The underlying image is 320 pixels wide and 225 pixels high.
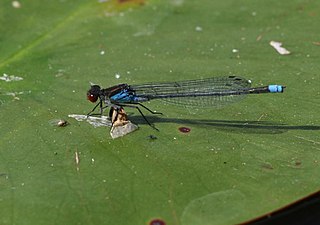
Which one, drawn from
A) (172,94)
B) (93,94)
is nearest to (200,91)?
(172,94)

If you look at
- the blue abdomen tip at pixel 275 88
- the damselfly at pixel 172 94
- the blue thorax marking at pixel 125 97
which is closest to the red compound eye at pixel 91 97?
the damselfly at pixel 172 94

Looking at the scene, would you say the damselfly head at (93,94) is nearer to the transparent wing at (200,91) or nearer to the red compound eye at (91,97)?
the red compound eye at (91,97)

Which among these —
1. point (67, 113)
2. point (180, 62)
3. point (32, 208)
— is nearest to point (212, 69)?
point (180, 62)

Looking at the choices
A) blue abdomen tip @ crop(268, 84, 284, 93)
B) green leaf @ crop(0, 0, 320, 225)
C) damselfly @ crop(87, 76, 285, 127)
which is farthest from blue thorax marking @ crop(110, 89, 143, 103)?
blue abdomen tip @ crop(268, 84, 284, 93)

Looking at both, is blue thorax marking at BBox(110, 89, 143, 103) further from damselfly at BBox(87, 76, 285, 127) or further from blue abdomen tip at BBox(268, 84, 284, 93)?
blue abdomen tip at BBox(268, 84, 284, 93)

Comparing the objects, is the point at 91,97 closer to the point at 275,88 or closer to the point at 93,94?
the point at 93,94

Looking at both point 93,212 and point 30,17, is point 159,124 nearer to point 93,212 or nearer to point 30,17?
point 93,212
